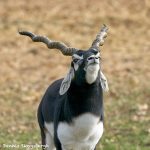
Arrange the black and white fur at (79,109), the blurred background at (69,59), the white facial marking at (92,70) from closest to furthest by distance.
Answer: the white facial marking at (92,70) → the black and white fur at (79,109) → the blurred background at (69,59)

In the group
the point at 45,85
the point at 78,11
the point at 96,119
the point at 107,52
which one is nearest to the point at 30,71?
the point at 45,85

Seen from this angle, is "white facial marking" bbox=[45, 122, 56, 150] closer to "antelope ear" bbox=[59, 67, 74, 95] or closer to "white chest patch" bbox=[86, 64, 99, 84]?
"antelope ear" bbox=[59, 67, 74, 95]

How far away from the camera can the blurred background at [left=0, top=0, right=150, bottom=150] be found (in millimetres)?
9648

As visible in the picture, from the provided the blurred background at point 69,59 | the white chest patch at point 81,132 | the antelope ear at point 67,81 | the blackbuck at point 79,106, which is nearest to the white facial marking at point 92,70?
the blackbuck at point 79,106

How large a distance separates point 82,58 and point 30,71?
7451 mm

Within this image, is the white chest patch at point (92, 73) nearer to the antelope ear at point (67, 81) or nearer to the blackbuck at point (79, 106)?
the blackbuck at point (79, 106)


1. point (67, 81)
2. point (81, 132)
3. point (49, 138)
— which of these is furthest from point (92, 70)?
point (49, 138)

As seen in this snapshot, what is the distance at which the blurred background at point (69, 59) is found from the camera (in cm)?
965

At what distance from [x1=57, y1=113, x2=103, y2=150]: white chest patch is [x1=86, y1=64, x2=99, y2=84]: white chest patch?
1.24 feet

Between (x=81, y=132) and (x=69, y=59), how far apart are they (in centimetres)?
773

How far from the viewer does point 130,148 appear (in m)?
8.48

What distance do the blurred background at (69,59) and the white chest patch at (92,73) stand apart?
273 cm

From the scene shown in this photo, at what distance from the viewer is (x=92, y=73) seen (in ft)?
18.8

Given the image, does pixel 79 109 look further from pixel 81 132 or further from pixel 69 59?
pixel 69 59
